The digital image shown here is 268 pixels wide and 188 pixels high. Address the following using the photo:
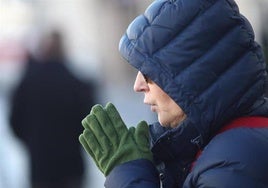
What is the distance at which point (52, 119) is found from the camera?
228 inches

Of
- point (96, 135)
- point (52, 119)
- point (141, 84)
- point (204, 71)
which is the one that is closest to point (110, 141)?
point (96, 135)

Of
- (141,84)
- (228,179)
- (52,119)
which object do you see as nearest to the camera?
(228,179)

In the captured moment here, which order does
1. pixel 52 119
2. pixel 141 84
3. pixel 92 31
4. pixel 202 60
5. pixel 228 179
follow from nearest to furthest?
pixel 228 179 < pixel 202 60 < pixel 141 84 < pixel 52 119 < pixel 92 31

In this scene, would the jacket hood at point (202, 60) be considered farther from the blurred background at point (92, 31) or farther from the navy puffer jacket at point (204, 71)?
the blurred background at point (92, 31)

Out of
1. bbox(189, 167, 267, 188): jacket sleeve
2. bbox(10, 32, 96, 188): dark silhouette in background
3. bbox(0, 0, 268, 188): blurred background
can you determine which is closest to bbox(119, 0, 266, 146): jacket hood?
bbox(189, 167, 267, 188): jacket sleeve

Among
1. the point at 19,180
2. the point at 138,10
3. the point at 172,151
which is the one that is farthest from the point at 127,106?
the point at 172,151

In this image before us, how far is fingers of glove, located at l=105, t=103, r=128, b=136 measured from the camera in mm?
2012

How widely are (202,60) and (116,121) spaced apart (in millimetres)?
320

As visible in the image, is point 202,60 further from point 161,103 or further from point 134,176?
point 134,176

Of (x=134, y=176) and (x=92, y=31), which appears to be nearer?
(x=134, y=176)

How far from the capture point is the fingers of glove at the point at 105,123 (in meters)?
2.00

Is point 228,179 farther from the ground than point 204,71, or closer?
closer

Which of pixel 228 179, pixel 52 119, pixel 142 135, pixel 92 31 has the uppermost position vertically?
pixel 142 135

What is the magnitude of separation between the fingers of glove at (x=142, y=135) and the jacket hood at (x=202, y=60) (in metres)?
0.17
